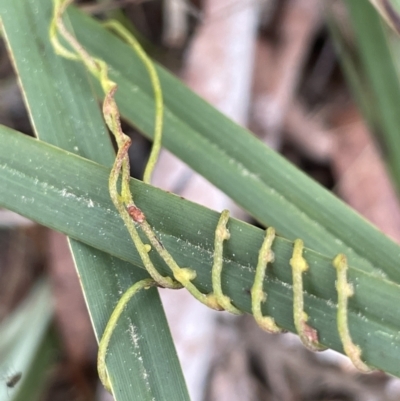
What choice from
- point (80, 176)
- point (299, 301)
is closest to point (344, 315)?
point (299, 301)

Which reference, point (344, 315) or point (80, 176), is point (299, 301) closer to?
A: point (344, 315)

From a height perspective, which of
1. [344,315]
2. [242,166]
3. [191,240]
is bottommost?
[344,315]

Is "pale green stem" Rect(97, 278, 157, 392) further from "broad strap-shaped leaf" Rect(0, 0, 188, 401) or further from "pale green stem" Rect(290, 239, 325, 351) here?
"pale green stem" Rect(290, 239, 325, 351)

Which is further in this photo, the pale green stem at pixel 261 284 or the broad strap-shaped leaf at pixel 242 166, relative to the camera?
the broad strap-shaped leaf at pixel 242 166

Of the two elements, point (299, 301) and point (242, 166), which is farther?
point (242, 166)

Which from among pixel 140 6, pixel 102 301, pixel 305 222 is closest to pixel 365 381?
pixel 305 222

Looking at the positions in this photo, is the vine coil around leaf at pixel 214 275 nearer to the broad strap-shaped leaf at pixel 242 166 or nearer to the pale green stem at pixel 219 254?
the pale green stem at pixel 219 254

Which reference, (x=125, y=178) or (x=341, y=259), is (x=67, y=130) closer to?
(x=125, y=178)

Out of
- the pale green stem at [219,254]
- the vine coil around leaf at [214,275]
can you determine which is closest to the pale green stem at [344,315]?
the vine coil around leaf at [214,275]

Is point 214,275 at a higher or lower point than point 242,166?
lower

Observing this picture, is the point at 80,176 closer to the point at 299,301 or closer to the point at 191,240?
the point at 191,240

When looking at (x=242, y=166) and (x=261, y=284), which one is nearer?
(x=261, y=284)
